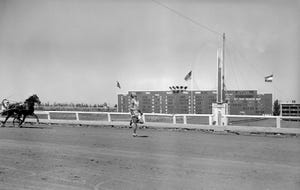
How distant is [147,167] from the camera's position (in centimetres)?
934

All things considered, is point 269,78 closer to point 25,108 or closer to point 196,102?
point 25,108

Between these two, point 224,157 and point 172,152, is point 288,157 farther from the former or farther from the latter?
point 172,152

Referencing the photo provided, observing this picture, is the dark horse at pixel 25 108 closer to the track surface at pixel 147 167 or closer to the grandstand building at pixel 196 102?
the track surface at pixel 147 167

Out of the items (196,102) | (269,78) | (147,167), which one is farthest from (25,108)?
(196,102)

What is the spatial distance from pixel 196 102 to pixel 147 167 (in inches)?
3035

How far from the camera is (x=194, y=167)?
9391 millimetres

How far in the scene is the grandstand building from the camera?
71.9 meters

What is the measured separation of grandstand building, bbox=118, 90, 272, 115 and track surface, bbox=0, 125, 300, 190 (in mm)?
54052

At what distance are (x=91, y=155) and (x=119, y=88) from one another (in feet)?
70.5

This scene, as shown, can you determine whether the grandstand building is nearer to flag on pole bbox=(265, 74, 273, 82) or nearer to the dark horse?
flag on pole bbox=(265, 74, 273, 82)

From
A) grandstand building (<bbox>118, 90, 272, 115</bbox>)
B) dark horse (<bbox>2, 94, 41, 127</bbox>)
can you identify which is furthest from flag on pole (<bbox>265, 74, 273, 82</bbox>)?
grandstand building (<bbox>118, 90, 272, 115</bbox>)

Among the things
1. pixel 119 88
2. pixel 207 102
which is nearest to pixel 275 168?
pixel 119 88

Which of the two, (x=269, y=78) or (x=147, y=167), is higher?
(x=269, y=78)

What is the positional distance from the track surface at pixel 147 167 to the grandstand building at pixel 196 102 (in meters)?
54.1
